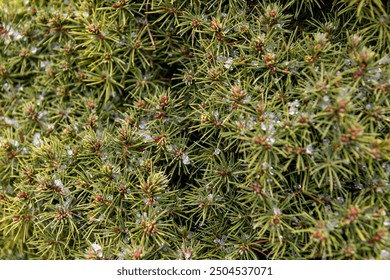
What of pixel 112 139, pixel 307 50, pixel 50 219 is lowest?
pixel 50 219

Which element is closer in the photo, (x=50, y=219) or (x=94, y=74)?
(x=50, y=219)
